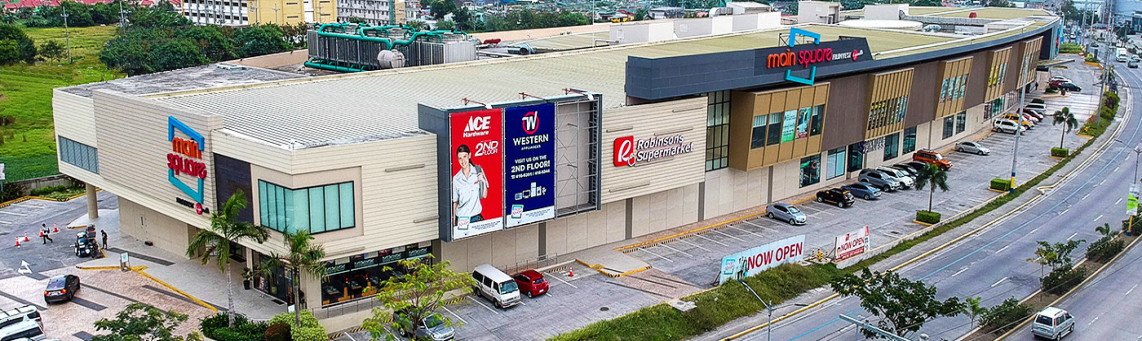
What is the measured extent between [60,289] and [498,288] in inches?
1041

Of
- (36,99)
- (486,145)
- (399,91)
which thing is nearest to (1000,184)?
(486,145)

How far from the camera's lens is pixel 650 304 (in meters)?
58.9

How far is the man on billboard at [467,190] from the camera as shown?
57.1 m

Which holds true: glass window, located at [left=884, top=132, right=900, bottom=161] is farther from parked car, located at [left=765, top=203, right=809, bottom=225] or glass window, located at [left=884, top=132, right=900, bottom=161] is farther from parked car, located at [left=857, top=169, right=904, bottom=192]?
parked car, located at [left=765, top=203, right=809, bottom=225]

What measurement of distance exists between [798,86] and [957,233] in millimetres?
17233

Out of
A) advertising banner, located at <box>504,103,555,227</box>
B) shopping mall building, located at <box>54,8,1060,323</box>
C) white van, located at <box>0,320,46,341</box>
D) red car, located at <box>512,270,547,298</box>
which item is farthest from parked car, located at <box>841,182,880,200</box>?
white van, located at <box>0,320,46,341</box>

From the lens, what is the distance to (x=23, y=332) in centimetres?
5125

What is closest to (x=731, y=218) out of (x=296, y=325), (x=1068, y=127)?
(x=296, y=325)

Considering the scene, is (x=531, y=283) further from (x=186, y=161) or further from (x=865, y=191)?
(x=865, y=191)

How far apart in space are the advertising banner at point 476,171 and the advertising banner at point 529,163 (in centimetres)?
79

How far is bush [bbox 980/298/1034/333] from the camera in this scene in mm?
55031

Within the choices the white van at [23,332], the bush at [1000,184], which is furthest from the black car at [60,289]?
the bush at [1000,184]

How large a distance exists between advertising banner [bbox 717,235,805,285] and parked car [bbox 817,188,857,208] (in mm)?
17792

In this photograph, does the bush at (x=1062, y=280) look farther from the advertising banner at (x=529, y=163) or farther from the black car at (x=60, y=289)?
the black car at (x=60, y=289)
